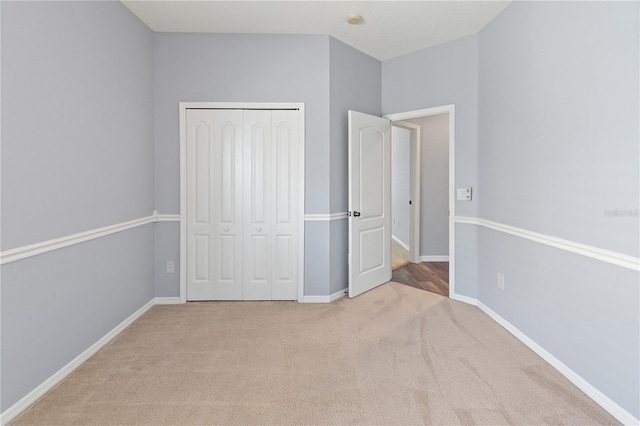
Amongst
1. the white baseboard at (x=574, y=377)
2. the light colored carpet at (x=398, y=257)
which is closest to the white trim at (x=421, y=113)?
the white baseboard at (x=574, y=377)

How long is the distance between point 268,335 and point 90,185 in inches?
67.0

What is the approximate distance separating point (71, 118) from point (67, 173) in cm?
36

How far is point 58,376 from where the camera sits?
2.03 metres

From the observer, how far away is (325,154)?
3.43 m

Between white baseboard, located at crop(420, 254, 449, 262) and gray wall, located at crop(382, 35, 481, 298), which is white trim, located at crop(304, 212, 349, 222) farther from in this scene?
white baseboard, located at crop(420, 254, 449, 262)

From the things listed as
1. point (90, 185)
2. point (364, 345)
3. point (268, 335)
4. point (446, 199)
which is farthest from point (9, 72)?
point (446, 199)

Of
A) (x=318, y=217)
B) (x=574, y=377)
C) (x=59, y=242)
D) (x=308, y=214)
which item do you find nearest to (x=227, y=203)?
(x=308, y=214)

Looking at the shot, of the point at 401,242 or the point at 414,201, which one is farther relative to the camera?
the point at 401,242

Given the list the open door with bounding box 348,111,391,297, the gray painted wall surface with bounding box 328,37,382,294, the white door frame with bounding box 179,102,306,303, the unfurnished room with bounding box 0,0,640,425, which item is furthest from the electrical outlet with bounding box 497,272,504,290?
the white door frame with bounding box 179,102,306,303

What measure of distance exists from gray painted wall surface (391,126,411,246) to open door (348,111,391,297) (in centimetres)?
181

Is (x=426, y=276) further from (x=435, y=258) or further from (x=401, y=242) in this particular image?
(x=401, y=242)

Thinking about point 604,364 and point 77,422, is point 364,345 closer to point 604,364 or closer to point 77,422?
point 604,364

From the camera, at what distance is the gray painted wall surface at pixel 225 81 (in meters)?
3.33

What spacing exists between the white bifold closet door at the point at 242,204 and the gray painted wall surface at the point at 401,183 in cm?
281
